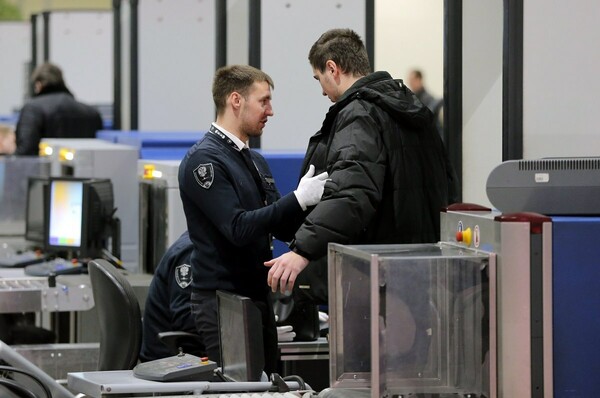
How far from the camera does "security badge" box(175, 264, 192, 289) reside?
447 cm

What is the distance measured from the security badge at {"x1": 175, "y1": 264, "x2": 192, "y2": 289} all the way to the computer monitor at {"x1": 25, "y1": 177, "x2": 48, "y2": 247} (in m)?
2.76

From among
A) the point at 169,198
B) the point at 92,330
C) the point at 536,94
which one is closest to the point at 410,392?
the point at 536,94

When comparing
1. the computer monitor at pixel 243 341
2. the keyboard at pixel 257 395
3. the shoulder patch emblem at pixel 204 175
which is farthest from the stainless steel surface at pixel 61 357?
the keyboard at pixel 257 395

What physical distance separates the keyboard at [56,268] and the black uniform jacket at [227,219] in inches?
83.7

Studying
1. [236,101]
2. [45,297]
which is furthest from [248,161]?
[45,297]

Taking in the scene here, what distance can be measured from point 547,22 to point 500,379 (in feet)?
6.08

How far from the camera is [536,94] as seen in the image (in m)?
4.25

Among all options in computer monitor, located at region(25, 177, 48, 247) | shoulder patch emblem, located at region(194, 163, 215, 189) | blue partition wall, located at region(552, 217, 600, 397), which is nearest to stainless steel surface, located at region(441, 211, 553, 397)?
blue partition wall, located at region(552, 217, 600, 397)

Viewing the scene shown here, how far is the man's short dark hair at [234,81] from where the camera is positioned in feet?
13.6

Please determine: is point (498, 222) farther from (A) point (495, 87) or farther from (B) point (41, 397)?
(A) point (495, 87)

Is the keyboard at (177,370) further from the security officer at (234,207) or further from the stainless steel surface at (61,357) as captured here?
the stainless steel surface at (61,357)

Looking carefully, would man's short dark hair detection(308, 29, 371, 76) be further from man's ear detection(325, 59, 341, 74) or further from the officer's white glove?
the officer's white glove

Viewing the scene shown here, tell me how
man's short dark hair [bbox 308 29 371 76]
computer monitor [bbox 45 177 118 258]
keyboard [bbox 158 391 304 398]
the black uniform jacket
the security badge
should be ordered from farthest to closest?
1. computer monitor [bbox 45 177 118 258]
2. the security badge
3. man's short dark hair [bbox 308 29 371 76]
4. the black uniform jacket
5. keyboard [bbox 158 391 304 398]

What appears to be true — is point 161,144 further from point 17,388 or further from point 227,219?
point 17,388
